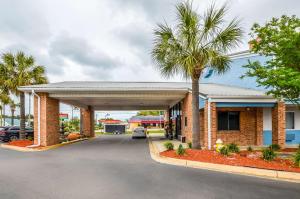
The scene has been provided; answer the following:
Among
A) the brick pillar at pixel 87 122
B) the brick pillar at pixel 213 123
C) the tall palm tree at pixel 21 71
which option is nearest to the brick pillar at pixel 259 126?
the brick pillar at pixel 213 123

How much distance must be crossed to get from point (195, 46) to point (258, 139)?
8565mm

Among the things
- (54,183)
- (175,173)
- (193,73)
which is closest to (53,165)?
(54,183)

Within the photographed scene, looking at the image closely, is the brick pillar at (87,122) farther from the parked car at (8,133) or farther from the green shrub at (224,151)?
the green shrub at (224,151)

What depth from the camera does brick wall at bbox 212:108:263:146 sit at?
60.1 feet

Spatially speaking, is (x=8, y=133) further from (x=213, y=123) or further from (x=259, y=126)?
(x=259, y=126)

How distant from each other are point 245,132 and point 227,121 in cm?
139

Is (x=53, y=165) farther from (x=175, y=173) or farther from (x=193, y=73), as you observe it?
(x=193, y=73)

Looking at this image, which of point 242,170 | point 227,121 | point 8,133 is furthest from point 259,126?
point 8,133

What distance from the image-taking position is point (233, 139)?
18.4m

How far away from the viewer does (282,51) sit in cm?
1110

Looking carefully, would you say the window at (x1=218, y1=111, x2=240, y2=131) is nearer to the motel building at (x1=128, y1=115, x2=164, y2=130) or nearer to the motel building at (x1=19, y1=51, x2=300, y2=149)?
the motel building at (x1=19, y1=51, x2=300, y2=149)

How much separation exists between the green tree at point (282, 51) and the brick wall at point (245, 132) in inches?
233

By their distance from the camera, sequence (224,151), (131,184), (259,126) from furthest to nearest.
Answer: (259,126)
(224,151)
(131,184)

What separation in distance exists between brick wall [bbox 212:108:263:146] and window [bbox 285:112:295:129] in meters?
3.47
